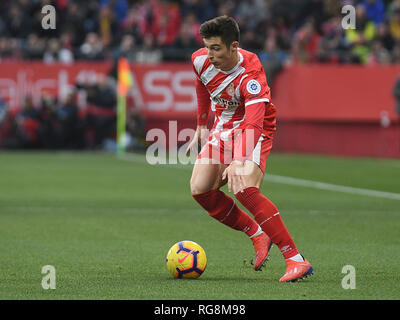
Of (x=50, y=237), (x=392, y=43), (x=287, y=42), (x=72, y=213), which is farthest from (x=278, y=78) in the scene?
(x=50, y=237)

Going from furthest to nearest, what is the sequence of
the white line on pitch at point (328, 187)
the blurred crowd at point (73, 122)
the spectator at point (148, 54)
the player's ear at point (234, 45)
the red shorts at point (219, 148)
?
the spectator at point (148, 54) < the blurred crowd at point (73, 122) < the white line on pitch at point (328, 187) < the red shorts at point (219, 148) < the player's ear at point (234, 45)

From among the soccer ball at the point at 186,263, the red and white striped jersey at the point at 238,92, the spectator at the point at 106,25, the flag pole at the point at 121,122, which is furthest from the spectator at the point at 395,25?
the soccer ball at the point at 186,263

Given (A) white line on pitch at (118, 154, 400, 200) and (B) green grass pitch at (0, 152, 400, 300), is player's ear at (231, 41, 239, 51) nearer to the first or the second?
(B) green grass pitch at (0, 152, 400, 300)

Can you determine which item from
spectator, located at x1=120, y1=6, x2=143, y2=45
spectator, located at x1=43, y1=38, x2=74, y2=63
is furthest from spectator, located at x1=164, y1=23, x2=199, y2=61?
spectator, located at x1=43, y1=38, x2=74, y2=63

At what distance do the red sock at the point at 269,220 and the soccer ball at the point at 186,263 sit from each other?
0.55 m

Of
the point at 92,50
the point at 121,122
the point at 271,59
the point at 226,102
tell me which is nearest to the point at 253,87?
the point at 226,102

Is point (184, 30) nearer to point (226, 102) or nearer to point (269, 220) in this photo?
point (226, 102)

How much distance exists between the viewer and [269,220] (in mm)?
6984

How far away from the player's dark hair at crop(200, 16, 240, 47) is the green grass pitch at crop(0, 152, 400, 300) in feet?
5.86

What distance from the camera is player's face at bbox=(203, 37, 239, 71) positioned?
689 centimetres

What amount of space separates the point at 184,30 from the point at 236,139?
15.8m

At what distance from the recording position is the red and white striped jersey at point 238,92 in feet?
22.7

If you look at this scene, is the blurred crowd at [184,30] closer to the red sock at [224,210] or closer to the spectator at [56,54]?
the spectator at [56,54]

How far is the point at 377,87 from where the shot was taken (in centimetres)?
2134
